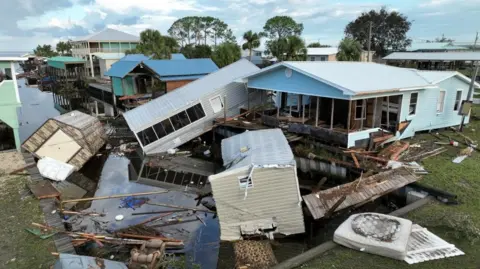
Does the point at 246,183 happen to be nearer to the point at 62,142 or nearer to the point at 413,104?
the point at 413,104

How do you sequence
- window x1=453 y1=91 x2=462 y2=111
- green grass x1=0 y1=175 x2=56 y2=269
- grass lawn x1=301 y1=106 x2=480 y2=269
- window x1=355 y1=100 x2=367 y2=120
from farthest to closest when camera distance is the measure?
window x1=453 y1=91 x2=462 y2=111
window x1=355 y1=100 x2=367 y2=120
green grass x1=0 y1=175 x2=56 y2=269
grass lawn x1=301 y1=106 x2=480 y2=269

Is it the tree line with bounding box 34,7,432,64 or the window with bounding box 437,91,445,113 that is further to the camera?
the tree line with bounding box 34,7,432,64

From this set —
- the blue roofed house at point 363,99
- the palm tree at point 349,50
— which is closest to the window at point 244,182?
the blue roofed house at point 363,99

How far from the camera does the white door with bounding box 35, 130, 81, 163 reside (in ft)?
57.4

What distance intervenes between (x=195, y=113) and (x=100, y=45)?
47978 mm

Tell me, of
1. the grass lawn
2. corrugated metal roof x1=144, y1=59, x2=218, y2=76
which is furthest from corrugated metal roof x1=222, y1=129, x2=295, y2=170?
corrugated metal roof x1=144, y1=59, x2=218, y2=76

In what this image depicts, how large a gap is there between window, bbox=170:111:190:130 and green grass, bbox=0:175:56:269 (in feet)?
29.9

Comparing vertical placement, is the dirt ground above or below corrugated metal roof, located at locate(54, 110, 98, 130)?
below

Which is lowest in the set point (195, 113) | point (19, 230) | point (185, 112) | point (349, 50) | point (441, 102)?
point (19, 230)

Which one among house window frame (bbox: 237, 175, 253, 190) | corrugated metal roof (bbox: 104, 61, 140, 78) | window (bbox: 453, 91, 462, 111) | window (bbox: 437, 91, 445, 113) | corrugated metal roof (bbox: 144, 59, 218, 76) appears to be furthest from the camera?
corrugated metal roof (bbox: 104, 61, 140, 78)

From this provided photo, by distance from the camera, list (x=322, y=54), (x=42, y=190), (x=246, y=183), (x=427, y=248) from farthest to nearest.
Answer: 1. (x=322, y=54)
2. (x=42, y=190)
3. (x=246, y=183)
4. (x=427, y=248)

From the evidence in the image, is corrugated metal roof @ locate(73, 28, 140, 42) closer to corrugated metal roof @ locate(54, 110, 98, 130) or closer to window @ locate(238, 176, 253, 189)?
corrugated metal roof @ locate(54, 110, 98, 130)

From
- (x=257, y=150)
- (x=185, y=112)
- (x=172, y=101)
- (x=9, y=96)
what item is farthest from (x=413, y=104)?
(x=9, y=96)

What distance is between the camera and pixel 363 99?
52.9 feet
